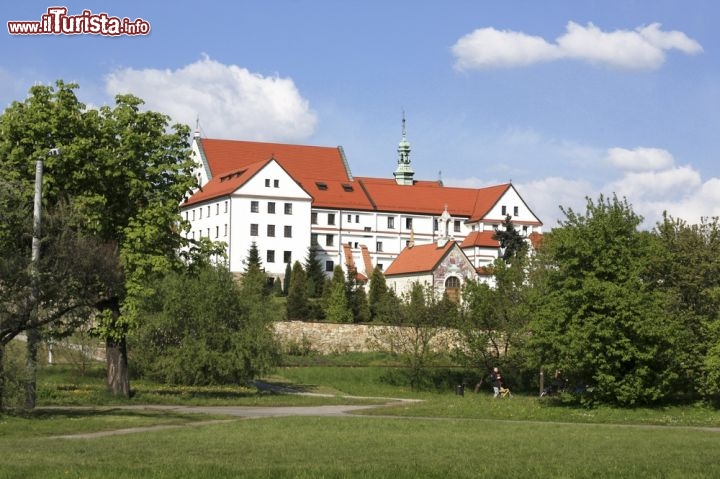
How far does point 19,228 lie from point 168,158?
28.5 feet

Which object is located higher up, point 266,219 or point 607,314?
point 266,219

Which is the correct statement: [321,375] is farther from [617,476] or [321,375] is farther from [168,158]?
[617,476]

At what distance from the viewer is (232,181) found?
111m

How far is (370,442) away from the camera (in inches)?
827

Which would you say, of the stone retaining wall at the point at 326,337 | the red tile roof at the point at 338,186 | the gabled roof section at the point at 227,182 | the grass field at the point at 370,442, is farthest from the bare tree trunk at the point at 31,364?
the red tile roof at the point at 338,186

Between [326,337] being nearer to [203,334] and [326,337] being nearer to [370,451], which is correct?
[203,334]

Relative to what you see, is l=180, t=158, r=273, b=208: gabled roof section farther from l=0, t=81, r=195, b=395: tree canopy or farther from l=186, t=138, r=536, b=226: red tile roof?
l=0, t=81, r=195, b=395: tree canopy

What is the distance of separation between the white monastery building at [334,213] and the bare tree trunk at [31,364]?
2997 inches

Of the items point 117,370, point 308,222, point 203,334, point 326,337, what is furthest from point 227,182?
point 117,370

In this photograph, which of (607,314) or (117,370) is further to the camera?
(117,370)

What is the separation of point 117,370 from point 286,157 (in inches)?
3500

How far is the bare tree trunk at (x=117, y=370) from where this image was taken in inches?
1414

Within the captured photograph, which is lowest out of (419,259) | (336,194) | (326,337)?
(326,337)

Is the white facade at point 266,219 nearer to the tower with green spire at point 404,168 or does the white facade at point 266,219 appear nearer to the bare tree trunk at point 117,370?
the tower with green spire at point 404,168
